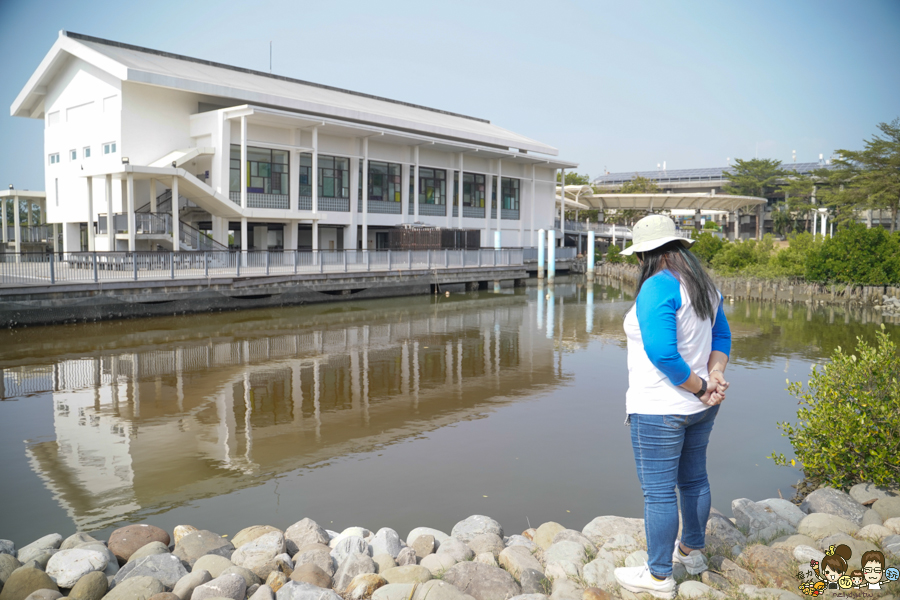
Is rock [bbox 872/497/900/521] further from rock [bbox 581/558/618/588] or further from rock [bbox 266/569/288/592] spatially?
rock [bbox 266/569/288/592]

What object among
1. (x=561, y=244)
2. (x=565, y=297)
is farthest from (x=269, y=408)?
(x=561, y=244)

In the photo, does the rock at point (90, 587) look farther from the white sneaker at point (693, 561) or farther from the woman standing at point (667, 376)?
the white sneaker at point (693, 561)

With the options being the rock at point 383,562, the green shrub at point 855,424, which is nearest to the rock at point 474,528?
the rock at point 383,562

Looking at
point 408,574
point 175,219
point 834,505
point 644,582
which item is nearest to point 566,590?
point 644,582

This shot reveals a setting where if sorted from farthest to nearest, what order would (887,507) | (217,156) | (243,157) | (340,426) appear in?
(217,156) → (243,157) → (340,426) → (887,507)

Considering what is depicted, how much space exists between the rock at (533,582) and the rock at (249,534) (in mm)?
2153

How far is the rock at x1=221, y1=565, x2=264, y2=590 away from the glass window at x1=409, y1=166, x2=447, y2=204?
33400 mm

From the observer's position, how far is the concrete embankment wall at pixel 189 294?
18156 mm

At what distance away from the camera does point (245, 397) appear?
36.8ft

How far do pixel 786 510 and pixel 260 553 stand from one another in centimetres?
433

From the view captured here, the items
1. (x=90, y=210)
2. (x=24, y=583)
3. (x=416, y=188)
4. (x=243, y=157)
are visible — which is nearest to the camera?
(x=24, y=583)

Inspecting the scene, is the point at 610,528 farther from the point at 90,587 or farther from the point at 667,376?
the point at 90,587

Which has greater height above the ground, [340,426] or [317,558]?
[317,558]

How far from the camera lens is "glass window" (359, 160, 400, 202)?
35406mm
